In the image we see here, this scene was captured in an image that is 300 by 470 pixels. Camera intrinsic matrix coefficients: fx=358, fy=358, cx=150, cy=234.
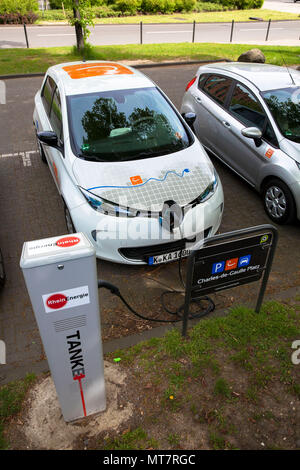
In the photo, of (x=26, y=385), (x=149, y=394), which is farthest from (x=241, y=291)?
(x=26, y=385)

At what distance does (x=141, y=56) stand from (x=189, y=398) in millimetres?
14201

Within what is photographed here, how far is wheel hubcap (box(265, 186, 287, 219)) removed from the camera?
4.97 metres

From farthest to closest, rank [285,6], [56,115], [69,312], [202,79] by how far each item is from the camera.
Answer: [285,6]
[202,79]
[56,115]
[69,312]

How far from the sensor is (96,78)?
509 centimetres

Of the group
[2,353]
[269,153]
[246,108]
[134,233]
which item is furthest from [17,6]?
[2,353]

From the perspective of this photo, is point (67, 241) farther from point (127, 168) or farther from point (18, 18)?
point (18, 18)

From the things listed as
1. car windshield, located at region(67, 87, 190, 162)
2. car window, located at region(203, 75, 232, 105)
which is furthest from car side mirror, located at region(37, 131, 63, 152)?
car window, located at region(203, 75, 232, 105)

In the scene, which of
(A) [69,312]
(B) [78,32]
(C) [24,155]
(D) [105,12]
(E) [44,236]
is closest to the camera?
(A) [69,312]

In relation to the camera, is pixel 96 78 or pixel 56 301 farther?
pixel 96 78

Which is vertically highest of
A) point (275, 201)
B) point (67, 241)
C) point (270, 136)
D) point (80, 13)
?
point (80, 13)

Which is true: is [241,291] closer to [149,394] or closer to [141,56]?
[149,394]

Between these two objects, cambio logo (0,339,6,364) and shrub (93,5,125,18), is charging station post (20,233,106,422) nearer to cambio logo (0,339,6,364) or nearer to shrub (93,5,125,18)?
cambio logo (0,339,6,364)

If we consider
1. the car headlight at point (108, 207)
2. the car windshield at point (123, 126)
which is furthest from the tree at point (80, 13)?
the car headlight at point (108, 207)

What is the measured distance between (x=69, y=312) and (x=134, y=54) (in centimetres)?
1469
